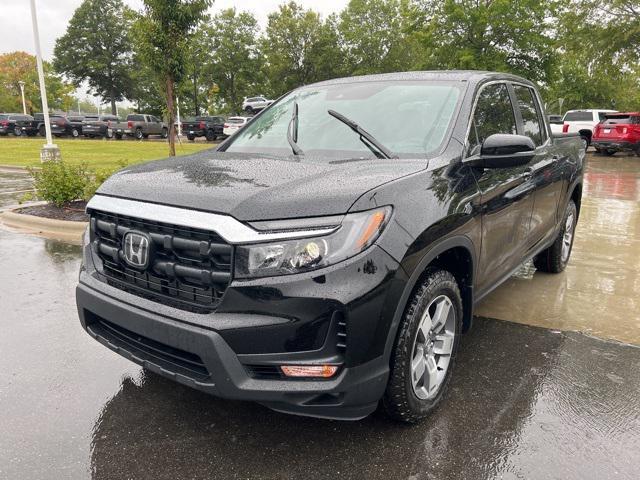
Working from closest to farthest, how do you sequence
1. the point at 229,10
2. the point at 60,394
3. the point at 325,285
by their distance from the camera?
the point at 325,285
the point at 60,394
the point at 229,10

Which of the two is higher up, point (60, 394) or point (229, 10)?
point (229, 10)

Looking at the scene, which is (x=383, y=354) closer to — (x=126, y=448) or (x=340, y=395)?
(x=340, y=395)

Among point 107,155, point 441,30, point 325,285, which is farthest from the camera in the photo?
point 441,30

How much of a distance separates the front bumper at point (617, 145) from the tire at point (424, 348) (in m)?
22.6

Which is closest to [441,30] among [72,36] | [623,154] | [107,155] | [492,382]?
[623,154]

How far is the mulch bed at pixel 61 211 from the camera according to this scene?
25.1ft

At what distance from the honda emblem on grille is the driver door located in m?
1.86

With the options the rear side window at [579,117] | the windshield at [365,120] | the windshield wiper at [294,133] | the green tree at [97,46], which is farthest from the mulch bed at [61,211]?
the green tree at [97,46]

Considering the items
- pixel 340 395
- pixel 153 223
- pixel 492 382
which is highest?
pixel 153 223

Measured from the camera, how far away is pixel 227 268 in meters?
2.27

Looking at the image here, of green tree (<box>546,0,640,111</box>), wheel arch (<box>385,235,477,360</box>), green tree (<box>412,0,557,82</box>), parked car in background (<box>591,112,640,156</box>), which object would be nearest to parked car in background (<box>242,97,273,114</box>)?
green tree (<box>412,0,557,82</box>)

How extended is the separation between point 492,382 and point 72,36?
71.9m

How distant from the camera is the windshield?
315 centimetres

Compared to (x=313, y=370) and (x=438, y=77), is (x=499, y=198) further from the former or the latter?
(x=313, y=370)
